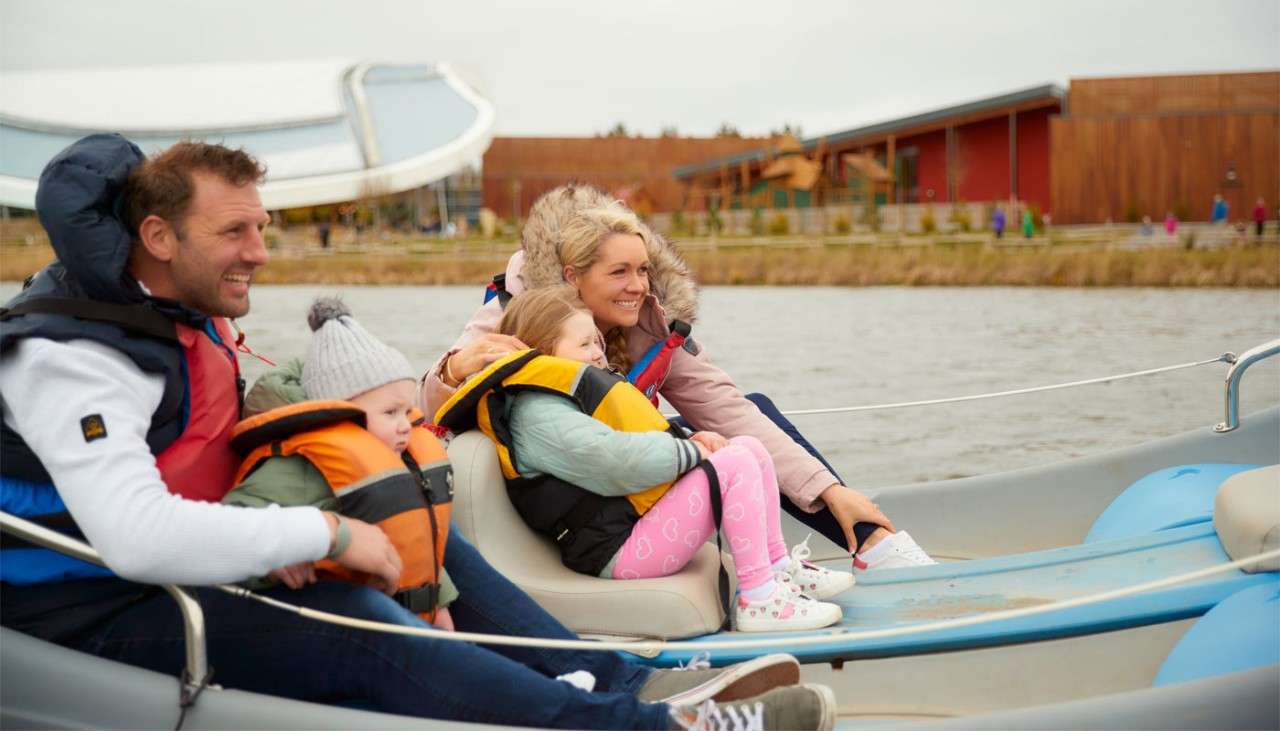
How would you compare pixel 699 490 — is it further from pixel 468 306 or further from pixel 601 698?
pixel 468 306

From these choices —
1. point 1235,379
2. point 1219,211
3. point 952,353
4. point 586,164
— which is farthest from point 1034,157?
point 1235,379

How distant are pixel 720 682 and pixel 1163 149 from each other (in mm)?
25525

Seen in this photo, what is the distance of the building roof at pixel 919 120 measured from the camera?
2644 cm

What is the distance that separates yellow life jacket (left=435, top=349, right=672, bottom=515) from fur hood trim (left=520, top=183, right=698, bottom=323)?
0.55 metres

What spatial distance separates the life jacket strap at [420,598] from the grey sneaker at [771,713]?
0.43 m

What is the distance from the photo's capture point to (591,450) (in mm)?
2486

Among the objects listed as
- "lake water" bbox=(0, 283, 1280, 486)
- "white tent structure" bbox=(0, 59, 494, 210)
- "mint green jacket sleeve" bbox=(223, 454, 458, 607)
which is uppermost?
"white tent structure" bbox=(0, 59, 494, 210)

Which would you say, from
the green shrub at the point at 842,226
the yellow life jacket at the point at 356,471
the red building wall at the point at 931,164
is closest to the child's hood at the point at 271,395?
the yellow life jacket at the point at 356,471

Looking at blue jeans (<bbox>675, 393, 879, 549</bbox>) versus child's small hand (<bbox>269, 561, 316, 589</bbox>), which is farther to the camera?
blue jeans (<bbox>675, 393, 879, 549</bbox>)

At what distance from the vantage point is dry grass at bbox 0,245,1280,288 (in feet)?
59.0

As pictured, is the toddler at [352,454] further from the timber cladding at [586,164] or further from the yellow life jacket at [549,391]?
the timber cladding at [586,164]

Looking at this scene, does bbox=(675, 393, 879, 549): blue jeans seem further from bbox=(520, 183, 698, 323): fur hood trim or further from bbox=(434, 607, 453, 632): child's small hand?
bbox=(434, 607, 453, 632): child's small hand

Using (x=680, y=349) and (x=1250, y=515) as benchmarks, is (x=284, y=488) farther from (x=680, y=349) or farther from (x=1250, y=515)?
(x=1250, y=515)

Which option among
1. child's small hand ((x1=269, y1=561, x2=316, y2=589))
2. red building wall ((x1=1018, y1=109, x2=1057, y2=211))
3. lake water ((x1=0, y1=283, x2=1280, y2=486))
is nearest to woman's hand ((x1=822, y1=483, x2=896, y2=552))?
child's small hand ((x1=269, y1=561, x2=316, y2=589))
